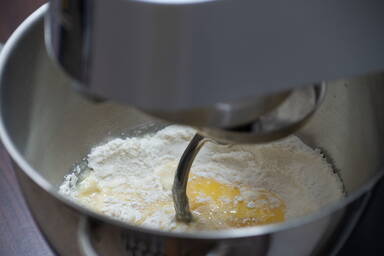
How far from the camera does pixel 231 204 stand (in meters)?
0.67

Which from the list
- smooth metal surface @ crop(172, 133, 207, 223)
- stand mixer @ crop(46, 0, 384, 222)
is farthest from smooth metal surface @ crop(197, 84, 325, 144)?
smooth metal surface @ crop(172, 133, 207, 223)

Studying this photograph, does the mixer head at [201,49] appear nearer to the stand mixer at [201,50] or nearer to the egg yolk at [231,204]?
the stand mixer at [201,50]

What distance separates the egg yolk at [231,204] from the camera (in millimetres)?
650

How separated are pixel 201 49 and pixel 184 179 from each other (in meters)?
0.28

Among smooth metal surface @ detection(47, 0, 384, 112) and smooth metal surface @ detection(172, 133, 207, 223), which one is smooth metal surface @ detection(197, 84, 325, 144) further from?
smooth metal surface @ detection(172, 133, 207, 223)

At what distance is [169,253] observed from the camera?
16.5 inches

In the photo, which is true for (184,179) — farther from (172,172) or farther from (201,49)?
(201,49)

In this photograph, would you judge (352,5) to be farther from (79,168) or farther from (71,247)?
(79,168)

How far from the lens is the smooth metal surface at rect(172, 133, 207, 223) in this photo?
0.58 meters

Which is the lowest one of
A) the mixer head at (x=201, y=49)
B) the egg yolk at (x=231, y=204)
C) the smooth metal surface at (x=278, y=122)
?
the egg yolk at (x=231, y=204)

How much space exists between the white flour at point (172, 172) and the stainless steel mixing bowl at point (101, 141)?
2cm

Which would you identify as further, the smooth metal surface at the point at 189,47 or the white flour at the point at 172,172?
the white flour at the point at 172,172

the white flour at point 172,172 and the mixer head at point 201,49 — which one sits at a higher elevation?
the mixer head at point 201,49

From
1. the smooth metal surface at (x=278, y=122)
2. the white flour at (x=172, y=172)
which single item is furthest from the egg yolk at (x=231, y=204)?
the smooth metal surface at (x=278, y=122)
